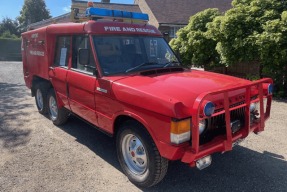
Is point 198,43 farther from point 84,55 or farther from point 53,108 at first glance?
point 84,55

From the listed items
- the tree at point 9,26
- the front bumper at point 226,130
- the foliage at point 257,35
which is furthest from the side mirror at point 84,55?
the tree at point 9,26

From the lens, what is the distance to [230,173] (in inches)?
161

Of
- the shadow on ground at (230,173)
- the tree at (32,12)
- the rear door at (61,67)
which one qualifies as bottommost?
the shadow on ground at (230,173)

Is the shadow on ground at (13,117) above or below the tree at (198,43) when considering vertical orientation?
below

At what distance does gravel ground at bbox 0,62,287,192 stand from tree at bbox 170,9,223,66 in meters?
5.21

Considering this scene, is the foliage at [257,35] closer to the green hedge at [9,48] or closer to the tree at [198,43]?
the tree at [198,43]

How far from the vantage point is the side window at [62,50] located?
203 inches

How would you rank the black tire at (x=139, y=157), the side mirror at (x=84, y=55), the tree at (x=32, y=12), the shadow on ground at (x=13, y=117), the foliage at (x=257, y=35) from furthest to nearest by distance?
1. the tree at (x=32, y=12)
2. the foliage at (x=257, y=35)
3. the shadow on ground at (x=13, y=117)
4. the side mirror at (x=84, y=55)
5. the black tire at (x=139, y=157)

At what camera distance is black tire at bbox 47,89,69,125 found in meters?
5.92

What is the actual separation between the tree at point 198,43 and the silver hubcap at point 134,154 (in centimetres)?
746

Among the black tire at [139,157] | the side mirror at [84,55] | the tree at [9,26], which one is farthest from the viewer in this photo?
the tree at [9,26]

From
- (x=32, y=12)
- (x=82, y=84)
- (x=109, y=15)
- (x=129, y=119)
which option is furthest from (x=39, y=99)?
(x=32, y=12)

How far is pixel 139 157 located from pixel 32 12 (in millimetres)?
64949

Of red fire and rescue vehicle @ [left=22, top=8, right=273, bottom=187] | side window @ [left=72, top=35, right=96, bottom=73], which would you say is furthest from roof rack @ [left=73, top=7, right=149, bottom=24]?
side window @ [left=72, top=35, right=96, bottom=73]
